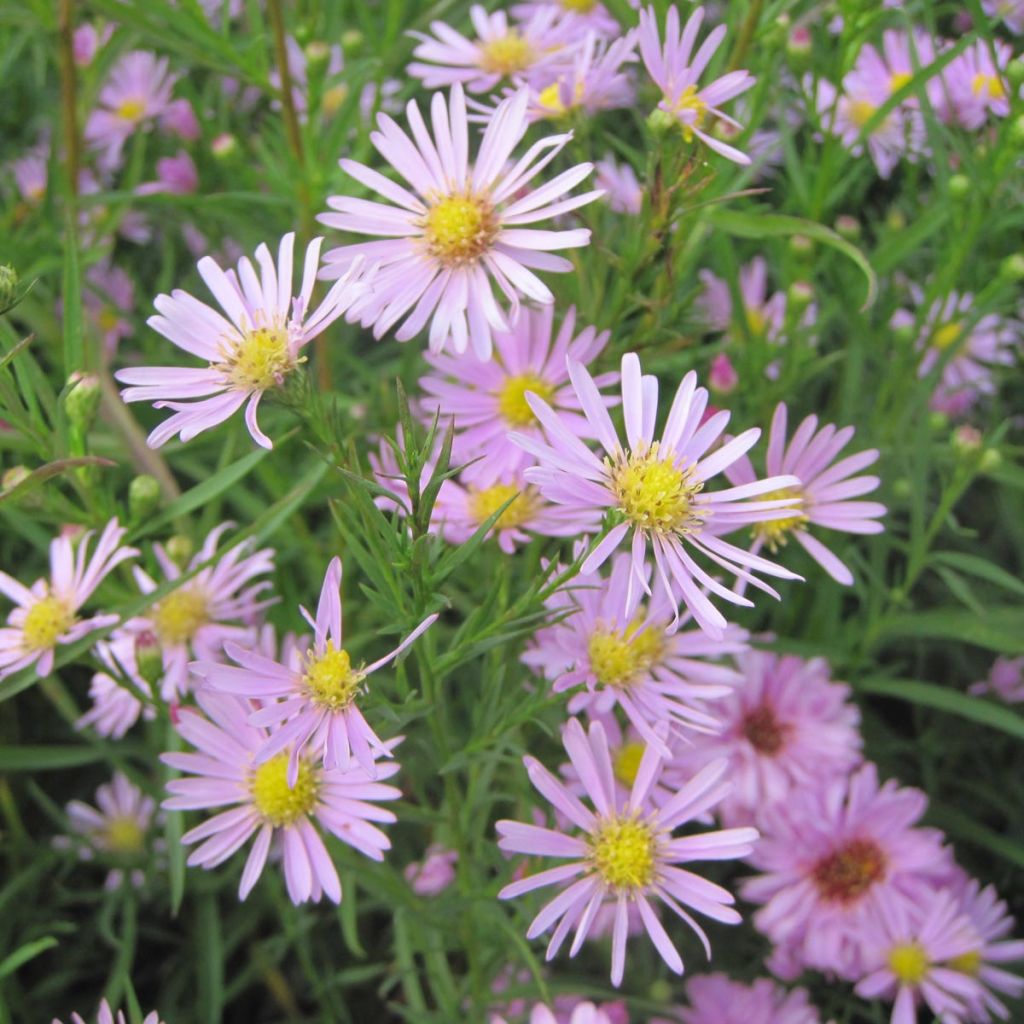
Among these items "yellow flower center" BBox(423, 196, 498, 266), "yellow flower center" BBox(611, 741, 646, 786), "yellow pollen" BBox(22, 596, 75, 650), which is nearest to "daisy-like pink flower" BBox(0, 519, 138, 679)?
"yellow pollen" BBox(22, 596, 75, 650)

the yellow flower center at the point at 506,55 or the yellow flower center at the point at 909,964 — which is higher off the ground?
the yellow flower center at the point at 506,55

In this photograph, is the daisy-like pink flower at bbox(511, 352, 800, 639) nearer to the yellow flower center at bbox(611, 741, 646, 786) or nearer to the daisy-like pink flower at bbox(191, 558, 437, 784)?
the daisy-like pink flower at bbox(191, 558, 437, 784)

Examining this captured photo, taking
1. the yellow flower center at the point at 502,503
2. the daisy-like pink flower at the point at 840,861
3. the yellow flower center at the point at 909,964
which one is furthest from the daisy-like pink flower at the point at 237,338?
the yellow flower center at the point at 909,964

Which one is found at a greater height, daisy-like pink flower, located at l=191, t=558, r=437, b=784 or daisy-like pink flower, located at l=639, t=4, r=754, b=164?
daisy-like pink flower, located at l=639, t=4, r=754, b=164

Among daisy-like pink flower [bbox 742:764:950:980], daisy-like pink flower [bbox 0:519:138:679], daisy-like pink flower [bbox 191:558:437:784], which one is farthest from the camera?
daisy-like pink flower [bbox 742:764:950:980]

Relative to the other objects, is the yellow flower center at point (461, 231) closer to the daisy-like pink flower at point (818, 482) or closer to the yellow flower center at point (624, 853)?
the daisy-like pink flower at point (818, 482)

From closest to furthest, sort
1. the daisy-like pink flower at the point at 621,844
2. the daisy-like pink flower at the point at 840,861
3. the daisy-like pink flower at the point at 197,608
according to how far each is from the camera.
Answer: the daisy-like pink flower at the point at 621,844
the daisy-like pink flower at the point at 197,608
the daisy-like pink flower at the point at 840,861

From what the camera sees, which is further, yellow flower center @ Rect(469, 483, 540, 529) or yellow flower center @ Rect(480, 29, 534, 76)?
yellow flower center @ Rect(480, 29, 534, 76)

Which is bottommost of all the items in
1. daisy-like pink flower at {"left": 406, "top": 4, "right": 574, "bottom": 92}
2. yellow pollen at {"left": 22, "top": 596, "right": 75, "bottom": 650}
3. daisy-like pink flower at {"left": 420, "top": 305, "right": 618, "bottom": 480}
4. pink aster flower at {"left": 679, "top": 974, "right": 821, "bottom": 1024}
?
pink aster flower at {"left": 679, "top": 974, "right": 821, "bottom": 1024}

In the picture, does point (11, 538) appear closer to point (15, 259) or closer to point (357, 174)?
point (15, 259)
